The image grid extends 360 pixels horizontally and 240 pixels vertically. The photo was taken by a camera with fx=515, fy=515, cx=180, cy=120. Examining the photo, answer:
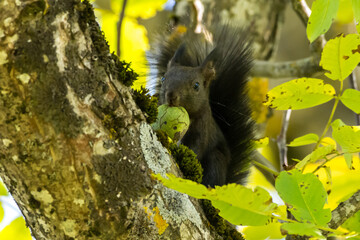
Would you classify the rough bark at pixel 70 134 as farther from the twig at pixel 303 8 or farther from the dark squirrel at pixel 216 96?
the twig at pixel 303 8

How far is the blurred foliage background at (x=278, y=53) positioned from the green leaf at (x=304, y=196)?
34.6 inches

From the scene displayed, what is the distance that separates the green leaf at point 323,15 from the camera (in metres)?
1.26

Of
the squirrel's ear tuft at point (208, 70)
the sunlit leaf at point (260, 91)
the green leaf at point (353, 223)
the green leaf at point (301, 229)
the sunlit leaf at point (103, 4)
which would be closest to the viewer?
the green leaf at point (301, 229)

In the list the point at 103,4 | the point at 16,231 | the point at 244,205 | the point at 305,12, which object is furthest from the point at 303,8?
the point at 103,4

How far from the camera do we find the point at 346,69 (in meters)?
1.40

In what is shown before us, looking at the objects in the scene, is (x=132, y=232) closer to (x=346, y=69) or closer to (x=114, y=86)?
(x=114, y=86)

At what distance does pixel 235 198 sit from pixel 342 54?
607 millimetres

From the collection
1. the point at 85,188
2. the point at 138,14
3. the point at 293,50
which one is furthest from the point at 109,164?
the point at 293,50

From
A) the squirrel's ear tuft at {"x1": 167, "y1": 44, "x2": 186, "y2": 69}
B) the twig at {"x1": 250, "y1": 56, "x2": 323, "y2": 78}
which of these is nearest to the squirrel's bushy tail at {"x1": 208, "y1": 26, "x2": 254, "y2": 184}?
the squirrel's ear tuft at {"x1": 167, "y1": 44, "x2": 186, "y2": 69}

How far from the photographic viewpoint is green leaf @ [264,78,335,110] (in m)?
1.48

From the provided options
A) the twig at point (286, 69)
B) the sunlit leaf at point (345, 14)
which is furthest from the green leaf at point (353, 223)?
the sunlit leaf at point (345, 14)

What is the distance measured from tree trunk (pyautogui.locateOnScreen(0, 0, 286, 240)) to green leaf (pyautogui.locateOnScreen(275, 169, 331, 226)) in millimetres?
418

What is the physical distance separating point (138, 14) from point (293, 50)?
1856mm

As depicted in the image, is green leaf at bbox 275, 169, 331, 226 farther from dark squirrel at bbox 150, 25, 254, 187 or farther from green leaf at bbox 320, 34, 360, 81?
dark squirrel at bbox 150, 25, 254, 187
